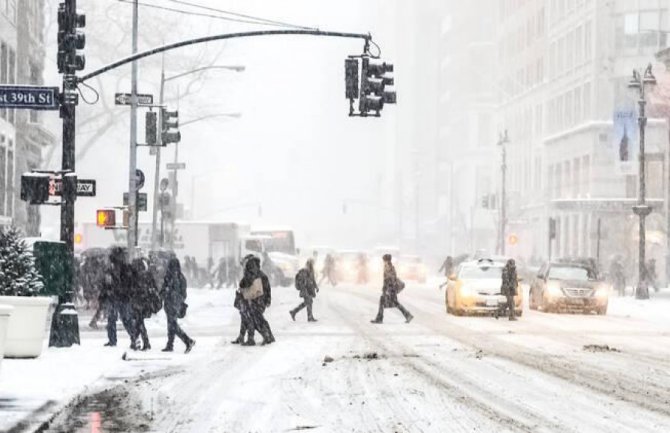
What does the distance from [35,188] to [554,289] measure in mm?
20596

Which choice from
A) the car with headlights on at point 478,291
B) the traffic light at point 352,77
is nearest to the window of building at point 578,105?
the car with headlights on at point 478,291

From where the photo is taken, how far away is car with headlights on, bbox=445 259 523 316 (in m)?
36.3

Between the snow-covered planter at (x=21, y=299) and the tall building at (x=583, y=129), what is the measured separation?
4450 cm

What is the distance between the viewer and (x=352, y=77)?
2741 centimetres

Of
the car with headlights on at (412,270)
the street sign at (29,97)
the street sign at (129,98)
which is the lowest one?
the car with headlights on at (412,270)

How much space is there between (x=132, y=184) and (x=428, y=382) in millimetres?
17810

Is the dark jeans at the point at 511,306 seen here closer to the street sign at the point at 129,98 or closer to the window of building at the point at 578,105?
the street sign at the point at 129,98

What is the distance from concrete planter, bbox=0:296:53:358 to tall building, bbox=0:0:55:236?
29.0 metres

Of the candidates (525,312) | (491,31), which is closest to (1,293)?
(525,312)

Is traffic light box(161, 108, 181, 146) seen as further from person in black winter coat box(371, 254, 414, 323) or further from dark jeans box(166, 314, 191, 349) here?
dark jeans box(166, 314, 191, 349)

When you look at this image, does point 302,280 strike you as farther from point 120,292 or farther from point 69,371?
point 69,371

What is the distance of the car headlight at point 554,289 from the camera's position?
39509mm

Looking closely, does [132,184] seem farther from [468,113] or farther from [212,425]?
[468,113]

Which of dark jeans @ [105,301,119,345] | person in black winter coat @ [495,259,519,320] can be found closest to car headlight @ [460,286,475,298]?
person in black winter coat @ [495,259,519,320]
